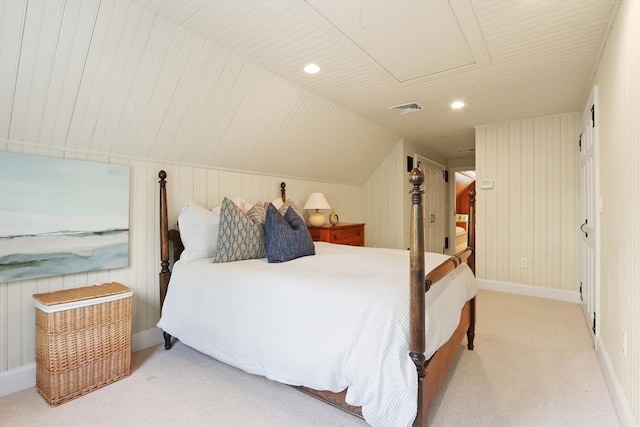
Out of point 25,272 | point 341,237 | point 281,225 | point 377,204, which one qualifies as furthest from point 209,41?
point 377,204

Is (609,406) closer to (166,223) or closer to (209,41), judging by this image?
(166,223)

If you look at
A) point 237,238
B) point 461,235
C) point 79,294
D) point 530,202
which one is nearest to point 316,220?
point 237,238

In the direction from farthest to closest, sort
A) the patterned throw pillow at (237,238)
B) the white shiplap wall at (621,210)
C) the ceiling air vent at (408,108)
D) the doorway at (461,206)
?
the doorway at (461,206)
the ceiling air vent at (408,108)
the patterned throw pillow at (237,238)
the white shiplap wall at (621,210)

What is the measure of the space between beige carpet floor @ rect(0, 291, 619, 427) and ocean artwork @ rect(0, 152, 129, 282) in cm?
81

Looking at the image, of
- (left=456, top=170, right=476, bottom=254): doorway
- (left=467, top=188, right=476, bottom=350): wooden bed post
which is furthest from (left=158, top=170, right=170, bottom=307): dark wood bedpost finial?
(left=456, top=170, right=476, bottom=254): doorway

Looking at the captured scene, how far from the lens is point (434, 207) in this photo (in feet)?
20.7

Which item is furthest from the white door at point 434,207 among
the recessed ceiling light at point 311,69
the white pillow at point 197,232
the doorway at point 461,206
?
the white pillow at point 197,232

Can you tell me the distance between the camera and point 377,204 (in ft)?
17.7

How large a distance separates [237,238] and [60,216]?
119 cm

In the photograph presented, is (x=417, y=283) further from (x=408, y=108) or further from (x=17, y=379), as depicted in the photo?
(x=408, y=108)

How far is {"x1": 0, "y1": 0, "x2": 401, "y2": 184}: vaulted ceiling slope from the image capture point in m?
1.71

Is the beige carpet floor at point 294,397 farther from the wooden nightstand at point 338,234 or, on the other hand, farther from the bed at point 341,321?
the wooden nightstand at point 338,234

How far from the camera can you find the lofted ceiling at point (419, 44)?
186cm

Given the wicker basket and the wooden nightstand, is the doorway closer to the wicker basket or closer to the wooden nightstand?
the wooden nightstand
